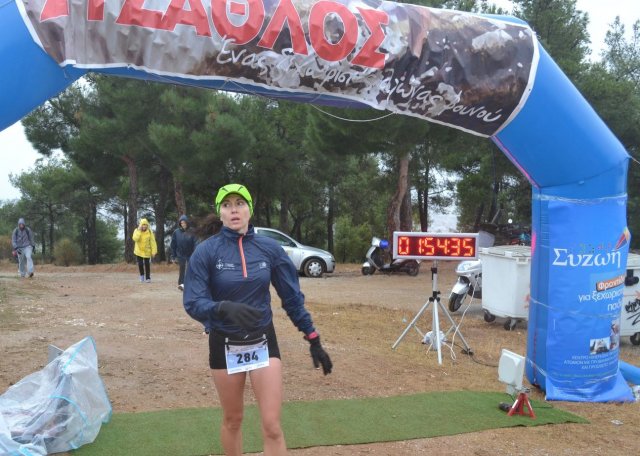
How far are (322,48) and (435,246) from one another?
9.86 ft

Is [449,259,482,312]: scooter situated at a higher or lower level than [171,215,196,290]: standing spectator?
lower

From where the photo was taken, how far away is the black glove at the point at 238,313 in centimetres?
338

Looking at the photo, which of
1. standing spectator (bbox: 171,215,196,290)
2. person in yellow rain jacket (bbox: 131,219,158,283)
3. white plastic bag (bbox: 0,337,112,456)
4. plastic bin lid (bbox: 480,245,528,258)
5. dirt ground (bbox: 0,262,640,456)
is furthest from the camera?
person in yellow rain jacket (bbox: 131,219,158,283)

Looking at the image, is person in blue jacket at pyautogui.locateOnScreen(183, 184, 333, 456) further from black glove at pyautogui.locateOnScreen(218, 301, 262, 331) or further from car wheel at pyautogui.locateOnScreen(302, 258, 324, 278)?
car wheel at pyautogui.locateOnScreen(302, 258, 324, 278)

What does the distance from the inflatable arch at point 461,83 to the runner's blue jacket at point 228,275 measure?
6.90 ft

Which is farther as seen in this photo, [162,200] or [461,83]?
[162,200]

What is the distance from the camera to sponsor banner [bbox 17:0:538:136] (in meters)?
4.93

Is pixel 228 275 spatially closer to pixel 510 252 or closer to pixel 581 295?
pixel 581 295

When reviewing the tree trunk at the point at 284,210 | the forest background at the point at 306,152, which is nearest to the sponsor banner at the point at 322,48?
the forest background at the point at 306,152

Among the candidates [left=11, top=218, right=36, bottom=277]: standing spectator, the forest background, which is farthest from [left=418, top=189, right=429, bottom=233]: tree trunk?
[left=11, top=218, right=36, bottom=277]: standing spectator

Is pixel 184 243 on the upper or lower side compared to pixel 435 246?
lower

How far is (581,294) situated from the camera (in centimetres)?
644

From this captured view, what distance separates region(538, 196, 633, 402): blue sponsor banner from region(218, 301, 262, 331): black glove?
13.3ft

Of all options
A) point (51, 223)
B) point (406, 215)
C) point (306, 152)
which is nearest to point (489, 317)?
point (406, 215)
